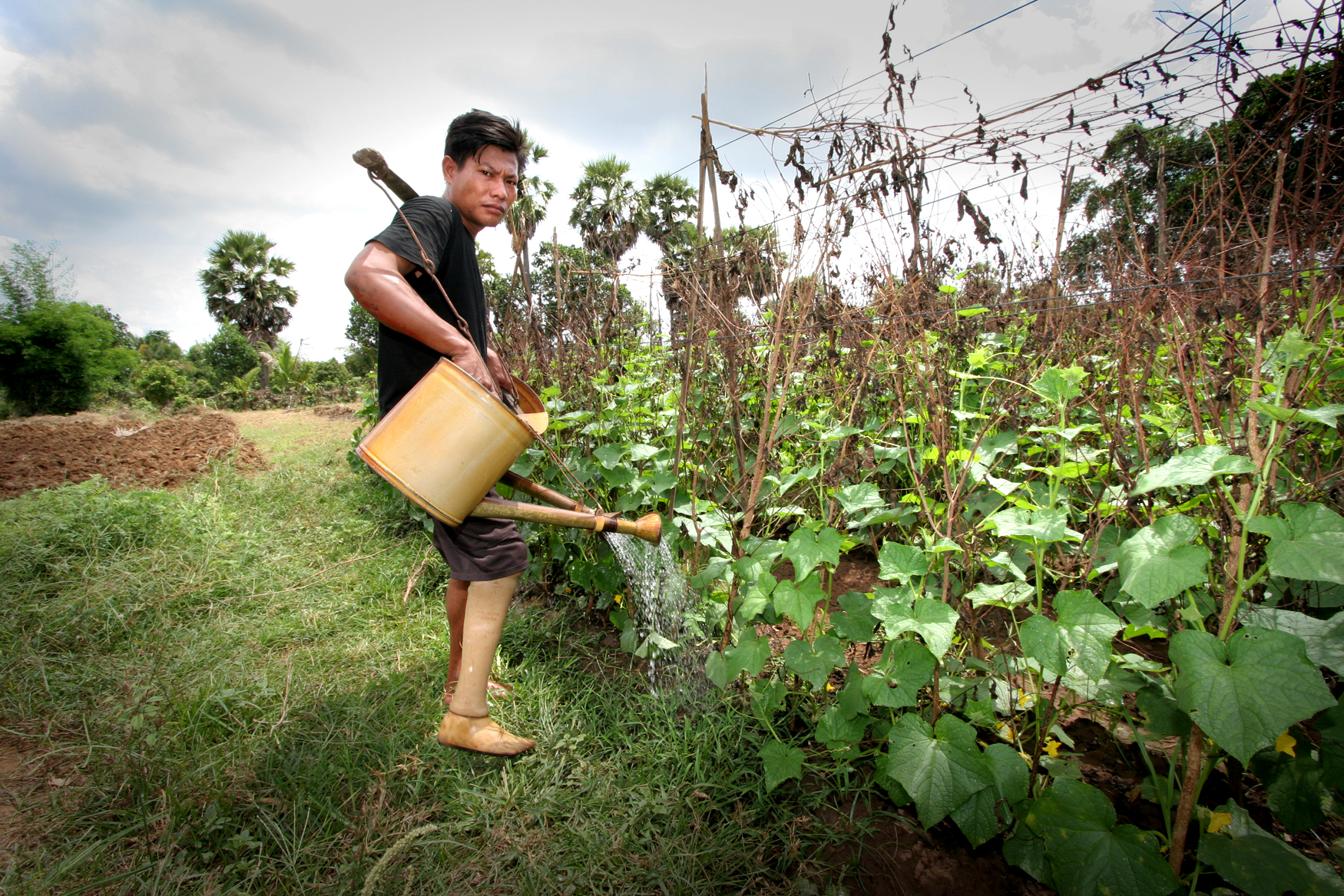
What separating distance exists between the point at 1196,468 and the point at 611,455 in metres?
1.60

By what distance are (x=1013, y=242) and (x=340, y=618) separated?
4.02m

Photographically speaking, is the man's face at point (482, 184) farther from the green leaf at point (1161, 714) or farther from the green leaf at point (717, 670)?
the green leaf at point (1161, 714)

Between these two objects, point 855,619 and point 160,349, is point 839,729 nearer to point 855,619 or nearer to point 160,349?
point 855,619

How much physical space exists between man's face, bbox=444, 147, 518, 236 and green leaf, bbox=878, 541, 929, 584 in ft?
4.86

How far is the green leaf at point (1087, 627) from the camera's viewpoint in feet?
3.54

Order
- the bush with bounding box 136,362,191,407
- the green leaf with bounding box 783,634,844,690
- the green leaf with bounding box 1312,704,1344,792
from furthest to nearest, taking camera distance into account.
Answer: the bush with bounding box 136,362,191,407
the green leaf with bounding box 783,634,844,690
the green leaf with bounding box 1312,704,1344,792

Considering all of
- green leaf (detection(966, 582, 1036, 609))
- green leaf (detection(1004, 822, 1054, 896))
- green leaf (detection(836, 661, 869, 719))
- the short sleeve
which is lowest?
green leaf (detection(1004, 822, 1054, 896))

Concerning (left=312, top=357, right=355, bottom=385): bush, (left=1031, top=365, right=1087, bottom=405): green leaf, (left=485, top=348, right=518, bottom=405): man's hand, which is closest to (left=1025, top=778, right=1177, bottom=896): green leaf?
(left=1031, top=365, right=1087, bottom=405): green leaf

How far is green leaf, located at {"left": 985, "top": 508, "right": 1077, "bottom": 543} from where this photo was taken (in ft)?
3.72

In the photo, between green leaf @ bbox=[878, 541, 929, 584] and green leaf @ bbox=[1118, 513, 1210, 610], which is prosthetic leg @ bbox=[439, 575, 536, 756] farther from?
green leaf @ bbox=[1118, 513, 1210, 610]

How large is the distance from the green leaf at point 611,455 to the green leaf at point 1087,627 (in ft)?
4.55

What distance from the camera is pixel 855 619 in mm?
1457

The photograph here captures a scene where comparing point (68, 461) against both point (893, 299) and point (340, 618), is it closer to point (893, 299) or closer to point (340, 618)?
point (340, 618)

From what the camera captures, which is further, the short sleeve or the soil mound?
the soil mound
